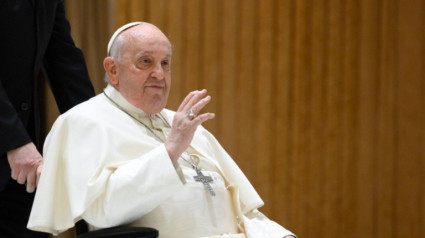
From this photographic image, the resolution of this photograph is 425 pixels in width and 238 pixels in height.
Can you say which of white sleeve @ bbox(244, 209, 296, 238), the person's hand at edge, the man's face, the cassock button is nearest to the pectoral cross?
white sleeve @ bbox(244, 209, 296, 238)

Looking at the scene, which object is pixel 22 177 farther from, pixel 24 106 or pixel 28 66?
pixel 28 66

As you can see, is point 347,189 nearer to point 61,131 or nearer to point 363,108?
point 363,108

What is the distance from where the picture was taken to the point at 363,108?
4602mm

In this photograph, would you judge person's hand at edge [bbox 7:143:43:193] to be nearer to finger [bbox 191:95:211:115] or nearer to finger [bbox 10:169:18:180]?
finger [bbox 10:169:18:180]

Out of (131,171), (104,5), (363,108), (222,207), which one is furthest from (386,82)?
(131,171)

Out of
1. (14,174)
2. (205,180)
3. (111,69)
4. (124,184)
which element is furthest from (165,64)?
(14,174)

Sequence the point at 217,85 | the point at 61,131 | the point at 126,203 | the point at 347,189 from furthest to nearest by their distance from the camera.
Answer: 1. the point at 347,189
2. the point at 217,85
3. the point at 61,131
4. the point at 126,203

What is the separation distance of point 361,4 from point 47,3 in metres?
2.55

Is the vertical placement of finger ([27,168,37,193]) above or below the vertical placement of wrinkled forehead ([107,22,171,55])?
below

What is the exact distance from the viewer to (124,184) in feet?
7.39

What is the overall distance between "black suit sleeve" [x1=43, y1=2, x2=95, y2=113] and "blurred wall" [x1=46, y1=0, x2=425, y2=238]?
3.40 feet

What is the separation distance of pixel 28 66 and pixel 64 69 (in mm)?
230

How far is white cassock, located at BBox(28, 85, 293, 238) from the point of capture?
7.40ft

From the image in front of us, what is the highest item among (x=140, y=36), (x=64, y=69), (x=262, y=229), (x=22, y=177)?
(x=140, y=36)
